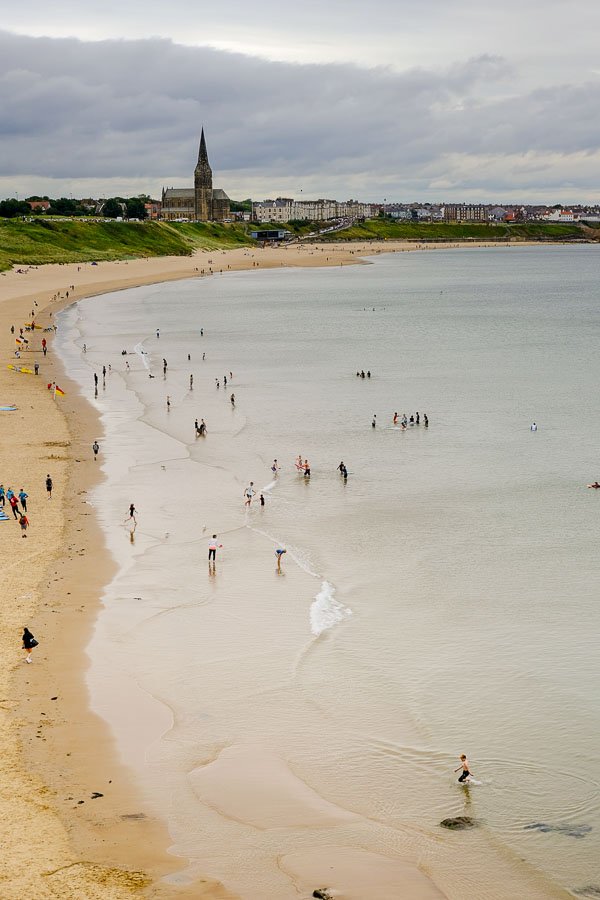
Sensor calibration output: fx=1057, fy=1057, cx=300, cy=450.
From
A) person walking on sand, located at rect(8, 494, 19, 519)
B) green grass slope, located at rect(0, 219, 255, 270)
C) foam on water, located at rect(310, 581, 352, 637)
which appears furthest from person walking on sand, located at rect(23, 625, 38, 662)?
green grass slope, located at rect(0, 219, 255, 270)

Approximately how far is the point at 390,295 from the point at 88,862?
440ft

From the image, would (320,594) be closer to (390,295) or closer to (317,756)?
(317,756)

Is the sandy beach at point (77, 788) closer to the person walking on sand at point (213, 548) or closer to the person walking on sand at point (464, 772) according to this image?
the person walking on sand at point (464, 772)

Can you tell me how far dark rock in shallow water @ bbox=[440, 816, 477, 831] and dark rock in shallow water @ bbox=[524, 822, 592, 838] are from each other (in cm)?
87

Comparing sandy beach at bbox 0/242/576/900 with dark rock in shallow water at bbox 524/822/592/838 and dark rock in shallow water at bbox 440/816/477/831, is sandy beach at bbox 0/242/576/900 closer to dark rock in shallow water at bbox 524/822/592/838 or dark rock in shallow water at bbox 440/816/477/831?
dark rock in shallow water at bbox 440/816/477/831

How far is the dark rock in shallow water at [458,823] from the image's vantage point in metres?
16.9

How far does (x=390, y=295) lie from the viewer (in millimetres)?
145500

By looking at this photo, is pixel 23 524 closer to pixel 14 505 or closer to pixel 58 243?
pixel 14 505

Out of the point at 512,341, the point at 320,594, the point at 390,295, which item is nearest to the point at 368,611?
the point at 320,594

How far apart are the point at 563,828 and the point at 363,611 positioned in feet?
32.7

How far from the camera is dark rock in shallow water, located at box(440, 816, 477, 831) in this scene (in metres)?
16.9

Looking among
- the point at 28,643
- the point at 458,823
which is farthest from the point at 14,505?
the point at 458,823

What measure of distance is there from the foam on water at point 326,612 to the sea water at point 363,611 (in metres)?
0.13

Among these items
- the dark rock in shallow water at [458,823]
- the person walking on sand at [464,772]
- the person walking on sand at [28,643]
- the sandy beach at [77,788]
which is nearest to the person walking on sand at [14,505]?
the sandy beach at [77,788]
